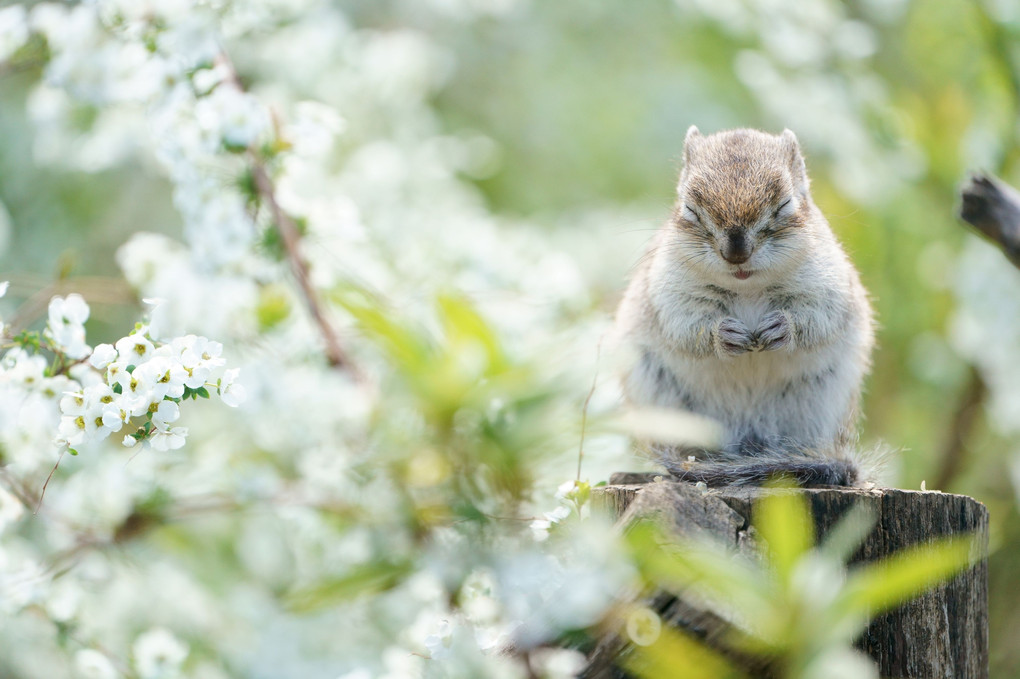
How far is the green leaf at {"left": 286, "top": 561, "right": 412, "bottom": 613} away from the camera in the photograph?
2.30 meters

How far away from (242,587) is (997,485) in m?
4.49

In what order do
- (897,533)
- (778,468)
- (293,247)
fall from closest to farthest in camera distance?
(897,533)
(778,468)
(293,247)

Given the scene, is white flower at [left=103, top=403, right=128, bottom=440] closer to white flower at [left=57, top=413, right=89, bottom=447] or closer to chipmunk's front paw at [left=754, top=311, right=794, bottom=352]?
white flower at [left=57, top=413, right=89, bottom=447]

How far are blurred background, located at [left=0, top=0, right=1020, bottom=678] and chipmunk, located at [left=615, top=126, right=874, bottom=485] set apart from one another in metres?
0.42

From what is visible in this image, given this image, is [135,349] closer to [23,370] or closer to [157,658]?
[23,370]

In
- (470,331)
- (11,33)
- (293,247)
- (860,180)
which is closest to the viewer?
(470,331)

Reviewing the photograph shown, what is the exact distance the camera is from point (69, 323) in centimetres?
198

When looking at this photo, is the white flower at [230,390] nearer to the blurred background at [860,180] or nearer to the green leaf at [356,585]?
the green leaf at [356,585]

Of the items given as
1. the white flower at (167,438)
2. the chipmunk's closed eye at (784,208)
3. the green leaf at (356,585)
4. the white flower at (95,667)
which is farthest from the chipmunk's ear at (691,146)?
the white flower at (95,667)

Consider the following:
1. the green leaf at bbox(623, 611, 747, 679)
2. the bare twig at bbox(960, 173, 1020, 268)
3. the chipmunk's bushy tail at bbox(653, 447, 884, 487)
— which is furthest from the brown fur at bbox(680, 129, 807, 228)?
the green leaf at bbox(623, 611, 747, 679)

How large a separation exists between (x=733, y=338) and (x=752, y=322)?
6.1 inches

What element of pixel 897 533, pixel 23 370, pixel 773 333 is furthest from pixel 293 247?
pixel 897 533

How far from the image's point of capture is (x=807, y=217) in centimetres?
246

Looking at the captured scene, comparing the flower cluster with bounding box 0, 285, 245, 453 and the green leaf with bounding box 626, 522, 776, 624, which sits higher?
the green leaf with bounding box 626, 522, 776, 624
